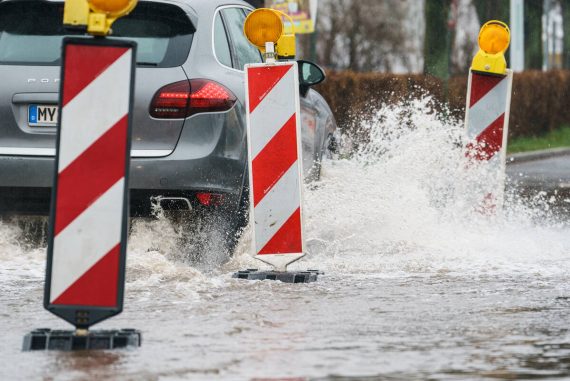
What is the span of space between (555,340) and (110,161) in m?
1.89

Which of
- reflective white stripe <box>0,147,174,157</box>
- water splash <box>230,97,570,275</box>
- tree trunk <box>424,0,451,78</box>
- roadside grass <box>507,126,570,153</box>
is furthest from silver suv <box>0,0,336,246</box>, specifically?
tree trunk <box>424,0,451,78</box>

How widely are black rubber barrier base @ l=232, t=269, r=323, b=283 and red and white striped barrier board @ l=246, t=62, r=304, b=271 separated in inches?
3.4

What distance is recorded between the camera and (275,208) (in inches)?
316

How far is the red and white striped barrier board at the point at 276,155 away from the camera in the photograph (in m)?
7.98

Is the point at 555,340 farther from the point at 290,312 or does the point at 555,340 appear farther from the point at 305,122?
the point at 305,122

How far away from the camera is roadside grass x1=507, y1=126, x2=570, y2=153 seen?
25.4 metres

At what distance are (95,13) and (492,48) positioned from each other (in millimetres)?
5334

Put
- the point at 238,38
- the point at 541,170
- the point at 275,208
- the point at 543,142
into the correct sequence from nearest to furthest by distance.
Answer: the point at 275,208
the point at 238,38
the point at 541,170
the point at 543,142

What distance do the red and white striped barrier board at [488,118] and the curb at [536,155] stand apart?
11.0 metres

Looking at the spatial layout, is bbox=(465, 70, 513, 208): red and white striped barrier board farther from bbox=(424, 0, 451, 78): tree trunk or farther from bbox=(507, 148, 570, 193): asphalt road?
bbox=(424, 0, 451, 78): tree trunk

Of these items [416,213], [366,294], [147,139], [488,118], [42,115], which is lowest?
[366,294]

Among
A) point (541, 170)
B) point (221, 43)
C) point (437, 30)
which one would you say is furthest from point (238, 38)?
point (437, 30)

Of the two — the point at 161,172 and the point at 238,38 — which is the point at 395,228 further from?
the point at 161,172

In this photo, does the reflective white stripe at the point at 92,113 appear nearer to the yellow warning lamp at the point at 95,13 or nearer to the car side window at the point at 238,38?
the yellow warning lamp at the point at 95,13
